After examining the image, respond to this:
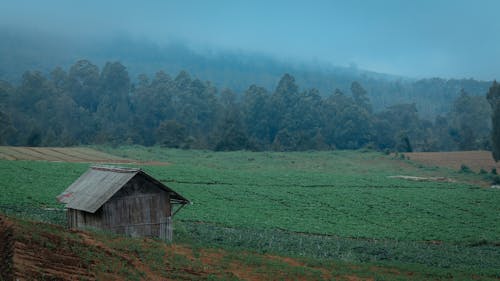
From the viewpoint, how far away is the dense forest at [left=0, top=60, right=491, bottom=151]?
116500 mm

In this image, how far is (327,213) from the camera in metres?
50.8

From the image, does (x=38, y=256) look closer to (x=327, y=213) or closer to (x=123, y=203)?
(x=123, y=203)

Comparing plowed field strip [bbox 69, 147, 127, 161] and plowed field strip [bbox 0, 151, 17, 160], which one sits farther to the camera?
plowed field strip [bbox 69, 147, 127, 161]

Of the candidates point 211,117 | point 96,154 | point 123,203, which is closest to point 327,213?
point 123,203

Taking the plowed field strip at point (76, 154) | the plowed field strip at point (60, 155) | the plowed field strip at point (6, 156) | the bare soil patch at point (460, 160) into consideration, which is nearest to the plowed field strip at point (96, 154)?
the plowed field strip at point (76, 154)

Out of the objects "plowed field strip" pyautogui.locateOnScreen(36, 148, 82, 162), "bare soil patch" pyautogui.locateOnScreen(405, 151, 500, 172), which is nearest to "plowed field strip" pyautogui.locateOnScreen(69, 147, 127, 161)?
"plowed field strip" pyautogui.locateOnScreen(36, 148, 82, 162)

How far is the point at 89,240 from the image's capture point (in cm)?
2492

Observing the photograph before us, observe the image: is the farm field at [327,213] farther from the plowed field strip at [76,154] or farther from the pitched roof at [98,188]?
the plowed field strip at [76,154]

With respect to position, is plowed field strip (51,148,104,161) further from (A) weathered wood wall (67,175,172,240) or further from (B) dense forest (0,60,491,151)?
(A) weathered wood wall (67,175,172,240)

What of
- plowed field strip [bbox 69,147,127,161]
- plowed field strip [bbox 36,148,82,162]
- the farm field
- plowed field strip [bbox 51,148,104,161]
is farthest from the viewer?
plowed field strip [bbox 69,147,127,161]

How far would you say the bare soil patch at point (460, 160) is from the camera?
91.5 m

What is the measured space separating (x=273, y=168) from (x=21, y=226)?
61.5 m

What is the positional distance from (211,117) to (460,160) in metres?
63.7

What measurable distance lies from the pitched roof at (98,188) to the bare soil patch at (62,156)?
38205 millimetres
